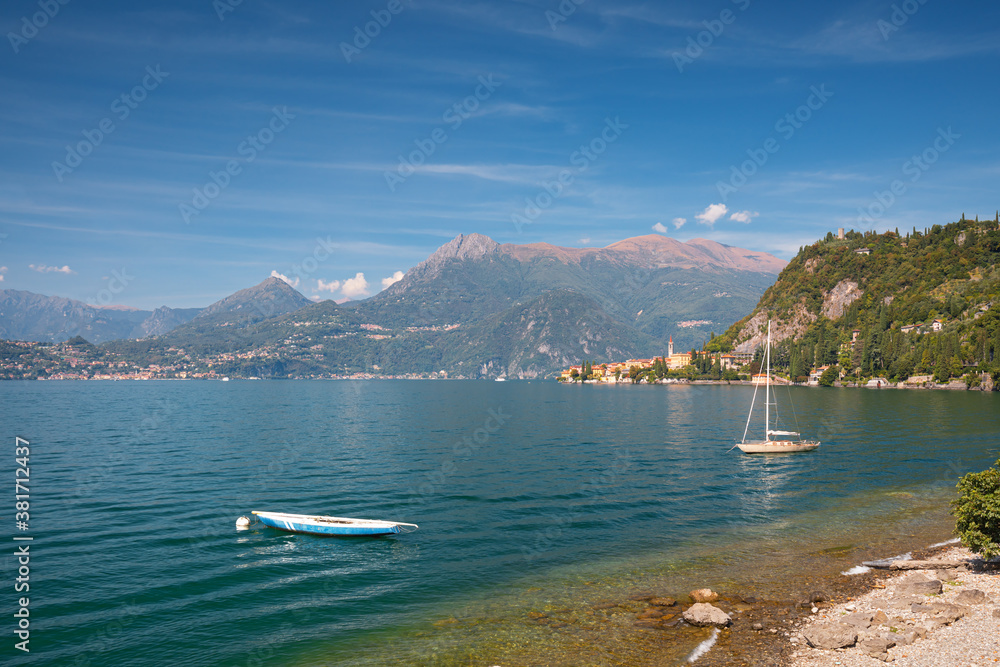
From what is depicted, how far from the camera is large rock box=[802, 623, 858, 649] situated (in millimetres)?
18517

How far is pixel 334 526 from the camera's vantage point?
112ft

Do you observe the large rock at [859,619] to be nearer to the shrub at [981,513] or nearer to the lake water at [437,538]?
the lake water at [437,538]

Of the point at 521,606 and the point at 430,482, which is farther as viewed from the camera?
the point at 430,482

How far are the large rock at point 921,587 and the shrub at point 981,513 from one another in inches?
104

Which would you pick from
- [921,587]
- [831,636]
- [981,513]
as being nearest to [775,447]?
[981,513]

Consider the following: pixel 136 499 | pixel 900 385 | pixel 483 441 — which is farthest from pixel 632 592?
pixel 900 385

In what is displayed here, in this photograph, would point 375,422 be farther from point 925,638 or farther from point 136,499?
point 925,638

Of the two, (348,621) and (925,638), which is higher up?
(925,638)

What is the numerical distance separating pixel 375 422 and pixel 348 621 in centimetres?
8190

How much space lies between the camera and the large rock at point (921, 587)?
22.5 meters

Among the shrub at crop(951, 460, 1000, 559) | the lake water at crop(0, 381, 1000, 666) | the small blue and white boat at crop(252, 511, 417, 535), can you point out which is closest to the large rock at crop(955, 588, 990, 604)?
the shrub at crop(951, 460, 1000, 559)

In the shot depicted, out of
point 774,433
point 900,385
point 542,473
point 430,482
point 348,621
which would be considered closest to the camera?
point 348,621

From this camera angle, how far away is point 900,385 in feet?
650

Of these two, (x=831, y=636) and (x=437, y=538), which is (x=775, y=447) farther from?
(x=831, y=636)
